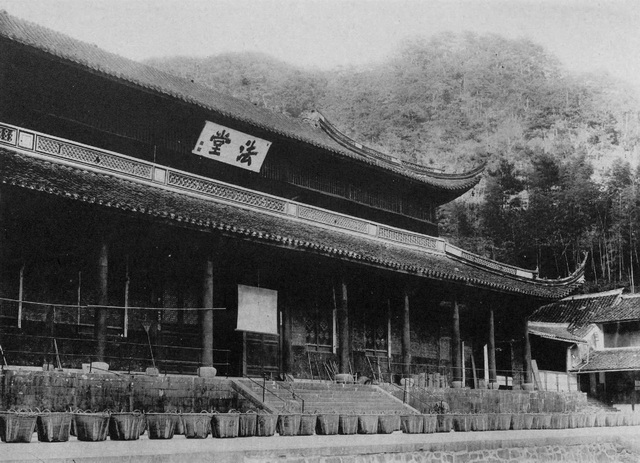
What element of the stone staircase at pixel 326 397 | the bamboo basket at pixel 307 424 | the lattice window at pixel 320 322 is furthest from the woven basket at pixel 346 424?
the lattice window at pixel 320 322

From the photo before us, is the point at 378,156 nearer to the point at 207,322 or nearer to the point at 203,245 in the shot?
the point at 203,245

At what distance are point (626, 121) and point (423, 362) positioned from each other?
136ft

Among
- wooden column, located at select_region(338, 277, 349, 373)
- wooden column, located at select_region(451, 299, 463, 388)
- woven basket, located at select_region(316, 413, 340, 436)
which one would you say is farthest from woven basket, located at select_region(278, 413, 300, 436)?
wooden column, located at select_region(451, 299, 463, 388)

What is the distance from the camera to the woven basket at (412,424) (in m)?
13.3

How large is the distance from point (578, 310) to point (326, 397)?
25.7m

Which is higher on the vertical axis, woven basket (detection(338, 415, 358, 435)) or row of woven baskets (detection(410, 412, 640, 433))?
woven basket (detection(338, 415, 358, 435))

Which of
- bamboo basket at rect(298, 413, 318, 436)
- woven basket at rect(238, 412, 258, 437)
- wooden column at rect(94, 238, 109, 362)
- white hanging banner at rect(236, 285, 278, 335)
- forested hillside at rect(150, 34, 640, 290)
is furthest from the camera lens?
forested hillside at rect(150, 34, 640, 290)

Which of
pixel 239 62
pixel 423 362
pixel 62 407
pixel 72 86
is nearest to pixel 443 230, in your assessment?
pixel 239 62

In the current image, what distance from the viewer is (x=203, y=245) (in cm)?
1608

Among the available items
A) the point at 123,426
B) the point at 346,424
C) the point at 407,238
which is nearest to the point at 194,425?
the point at 123,426

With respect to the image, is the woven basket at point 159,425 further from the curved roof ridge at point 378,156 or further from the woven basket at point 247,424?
the curved roof ridge at point 378,156

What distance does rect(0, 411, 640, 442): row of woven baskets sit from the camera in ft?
29.7

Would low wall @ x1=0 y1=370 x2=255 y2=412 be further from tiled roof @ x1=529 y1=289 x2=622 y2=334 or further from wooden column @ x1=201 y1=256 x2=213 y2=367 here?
tiled roof @ x1=529 y1=289 x2=622 y2=334

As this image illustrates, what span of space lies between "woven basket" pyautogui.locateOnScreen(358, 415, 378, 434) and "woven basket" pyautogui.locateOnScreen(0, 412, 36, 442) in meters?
5.80
